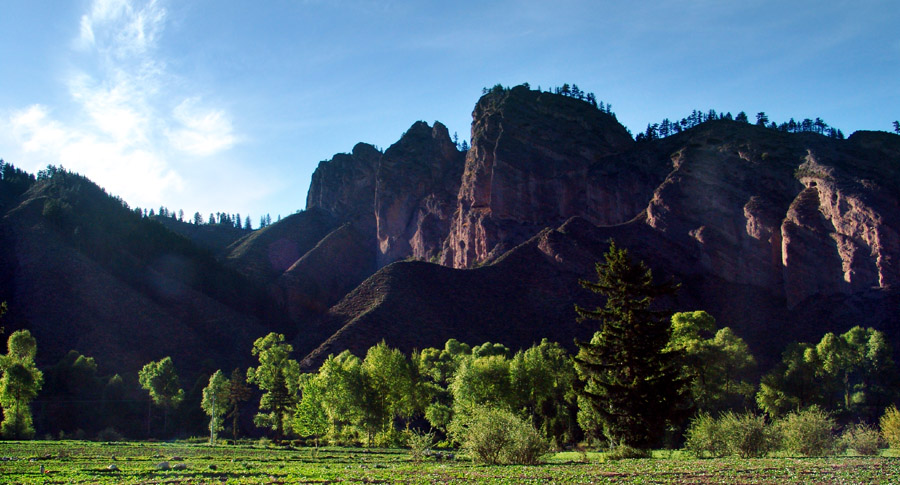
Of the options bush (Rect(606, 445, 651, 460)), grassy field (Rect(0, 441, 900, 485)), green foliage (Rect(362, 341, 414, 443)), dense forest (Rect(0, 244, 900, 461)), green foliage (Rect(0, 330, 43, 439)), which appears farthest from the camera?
green foliage (Rect(0, 330, 43, 439))

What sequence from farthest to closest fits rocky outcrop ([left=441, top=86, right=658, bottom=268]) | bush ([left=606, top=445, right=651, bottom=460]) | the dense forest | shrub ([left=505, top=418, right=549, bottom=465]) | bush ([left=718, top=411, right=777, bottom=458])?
1. rocky outcrop ([left=441, top=86, right=658, bottom=268])
2. the dense forest
3. bush ([left=606, top=445, right=651, bottom=460])
4. bush ([left=718, top=411, right=777, bottom=458])
5. shrub ([left=505, top=418, right=549, bottom=465])

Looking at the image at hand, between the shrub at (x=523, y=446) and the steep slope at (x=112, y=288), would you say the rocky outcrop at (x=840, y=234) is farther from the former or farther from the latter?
the steep slope at (x=112, y=288)

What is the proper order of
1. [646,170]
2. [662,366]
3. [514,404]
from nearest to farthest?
[662,366] < [514,404] < [646,170]

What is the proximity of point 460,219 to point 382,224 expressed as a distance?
36063 millimetres

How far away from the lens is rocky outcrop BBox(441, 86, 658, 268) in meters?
134

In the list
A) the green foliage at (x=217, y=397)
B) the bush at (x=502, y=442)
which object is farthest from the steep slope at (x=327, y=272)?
the bush at (x=502, y=442)

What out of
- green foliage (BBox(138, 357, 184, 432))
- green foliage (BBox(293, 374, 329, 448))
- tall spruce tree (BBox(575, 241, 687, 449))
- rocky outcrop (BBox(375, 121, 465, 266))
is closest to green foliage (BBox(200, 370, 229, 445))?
green foliage (BBox(138, 357, 184, 432))

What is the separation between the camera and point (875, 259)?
98.4 m

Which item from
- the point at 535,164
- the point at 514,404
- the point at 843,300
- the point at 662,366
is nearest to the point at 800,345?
the point at 843,300

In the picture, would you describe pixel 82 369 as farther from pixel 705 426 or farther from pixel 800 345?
pixel 800 345

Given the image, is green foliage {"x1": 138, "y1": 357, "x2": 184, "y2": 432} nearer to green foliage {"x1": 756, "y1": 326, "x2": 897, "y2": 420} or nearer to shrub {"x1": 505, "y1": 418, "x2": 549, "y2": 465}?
shrub {"x1": 505, "y1": 418, "x2": 549, "y2": 465}

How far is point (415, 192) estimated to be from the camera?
175m

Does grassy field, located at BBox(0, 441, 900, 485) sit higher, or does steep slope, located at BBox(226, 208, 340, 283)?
steep slope, located at BBox(226, 208, 340, 283)

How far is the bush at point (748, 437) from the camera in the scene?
33.2m
